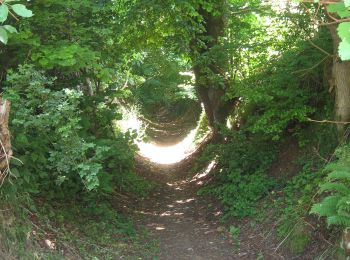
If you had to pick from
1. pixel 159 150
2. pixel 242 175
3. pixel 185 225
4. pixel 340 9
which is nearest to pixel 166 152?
pixel 159 150

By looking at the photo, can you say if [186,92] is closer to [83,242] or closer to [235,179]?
[235,179]

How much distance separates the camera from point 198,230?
8.27 metres

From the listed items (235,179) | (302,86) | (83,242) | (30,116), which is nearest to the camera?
(30,116)

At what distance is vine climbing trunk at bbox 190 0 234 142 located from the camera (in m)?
9.91

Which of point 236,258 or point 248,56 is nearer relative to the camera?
point 236,258

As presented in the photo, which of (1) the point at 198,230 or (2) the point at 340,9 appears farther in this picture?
(1) the point at 198,230

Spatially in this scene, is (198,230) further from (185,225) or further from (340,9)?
(340,9)

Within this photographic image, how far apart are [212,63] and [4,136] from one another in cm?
720

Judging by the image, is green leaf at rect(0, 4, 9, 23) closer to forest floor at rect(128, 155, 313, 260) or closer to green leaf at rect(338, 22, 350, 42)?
green leaf at rect(338, 22, 350, 42)

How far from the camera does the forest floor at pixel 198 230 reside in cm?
693

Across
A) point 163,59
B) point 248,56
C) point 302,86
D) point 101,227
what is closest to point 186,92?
point 163,59

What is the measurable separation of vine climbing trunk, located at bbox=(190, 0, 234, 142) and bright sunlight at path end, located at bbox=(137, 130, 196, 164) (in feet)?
13.9

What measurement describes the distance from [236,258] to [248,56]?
4.85 meters

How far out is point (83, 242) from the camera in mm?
6113
